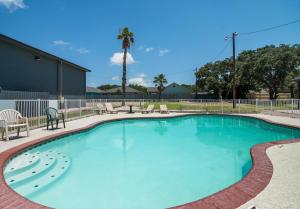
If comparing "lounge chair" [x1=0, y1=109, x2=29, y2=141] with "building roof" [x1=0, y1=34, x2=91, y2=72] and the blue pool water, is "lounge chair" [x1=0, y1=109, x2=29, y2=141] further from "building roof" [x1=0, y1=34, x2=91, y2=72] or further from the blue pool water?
"building roof" [x1=0, y1=34, x2=91, y2=72]

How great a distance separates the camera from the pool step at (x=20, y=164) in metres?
4.82

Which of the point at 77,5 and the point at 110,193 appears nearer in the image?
the point at 110,193

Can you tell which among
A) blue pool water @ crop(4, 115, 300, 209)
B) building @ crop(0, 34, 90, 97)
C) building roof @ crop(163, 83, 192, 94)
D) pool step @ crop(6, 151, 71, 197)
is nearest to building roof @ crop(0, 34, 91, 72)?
building @ crop(0, 34, 90, 97)

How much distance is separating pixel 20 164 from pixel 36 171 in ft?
1.58

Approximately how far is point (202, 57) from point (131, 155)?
127 feet

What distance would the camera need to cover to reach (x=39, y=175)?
489 centimetres

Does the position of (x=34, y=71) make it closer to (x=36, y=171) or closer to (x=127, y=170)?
(x=36, y=171)

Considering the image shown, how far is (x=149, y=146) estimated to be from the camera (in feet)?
28.2

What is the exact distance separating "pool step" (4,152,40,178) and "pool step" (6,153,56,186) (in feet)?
0.26

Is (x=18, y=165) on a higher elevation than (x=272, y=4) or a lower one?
lower

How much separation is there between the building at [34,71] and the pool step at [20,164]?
34.0ft

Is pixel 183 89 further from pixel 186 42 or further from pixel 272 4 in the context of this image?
pixel 272 4

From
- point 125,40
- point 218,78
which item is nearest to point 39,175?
point 125,40

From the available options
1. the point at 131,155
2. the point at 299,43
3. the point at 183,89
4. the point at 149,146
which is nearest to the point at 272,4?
the point at 149,146
